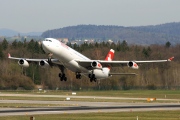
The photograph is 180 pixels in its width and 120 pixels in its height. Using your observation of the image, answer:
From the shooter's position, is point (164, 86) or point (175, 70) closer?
point (164, 86)

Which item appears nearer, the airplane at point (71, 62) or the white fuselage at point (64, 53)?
the white fuselage at point (64, 53)

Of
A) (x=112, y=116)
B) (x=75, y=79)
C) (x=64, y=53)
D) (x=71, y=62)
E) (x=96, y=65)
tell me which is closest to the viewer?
(x=112, y=116)

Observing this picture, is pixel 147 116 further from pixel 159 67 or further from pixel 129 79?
pixel 159 67

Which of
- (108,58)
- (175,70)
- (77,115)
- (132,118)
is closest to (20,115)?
(77,115)

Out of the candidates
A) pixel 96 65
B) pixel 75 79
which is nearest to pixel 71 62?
pixel 96 65

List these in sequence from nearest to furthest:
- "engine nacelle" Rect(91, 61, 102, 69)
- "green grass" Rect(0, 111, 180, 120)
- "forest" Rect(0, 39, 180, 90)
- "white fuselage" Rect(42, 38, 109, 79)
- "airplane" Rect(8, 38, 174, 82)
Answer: "green grass" Rect(0, 111, 180, 120) < "white fuselage" Rect(42, 38, 109, 79) < "airplane" Rect(8, 38, 174, 82) < "engine nacelle" Rect(91, 61, 102, 69) < "forest" Rect(0, 39, 180, 90)

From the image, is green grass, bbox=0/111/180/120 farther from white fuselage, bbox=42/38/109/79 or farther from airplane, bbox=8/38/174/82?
Result: airplane, bbox=8/38/174/82

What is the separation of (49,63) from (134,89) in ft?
275

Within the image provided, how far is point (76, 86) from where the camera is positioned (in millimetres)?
165125

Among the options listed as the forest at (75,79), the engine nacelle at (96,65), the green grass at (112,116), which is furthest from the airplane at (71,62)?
the forest at (75,79)

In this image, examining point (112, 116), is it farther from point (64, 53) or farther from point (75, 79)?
point (75, 79)

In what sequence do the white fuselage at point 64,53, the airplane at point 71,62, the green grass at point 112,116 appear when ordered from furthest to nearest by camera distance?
the airplane at point 71,62, the white fuselage at point 64,53, the green grass at point 112,116

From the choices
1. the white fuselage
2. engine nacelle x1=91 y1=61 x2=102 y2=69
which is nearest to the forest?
engine nacelle x1=91 y1=61 x2=102 y2=69

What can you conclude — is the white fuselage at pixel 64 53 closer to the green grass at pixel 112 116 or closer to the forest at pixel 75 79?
the green grass at pixel 112 116
